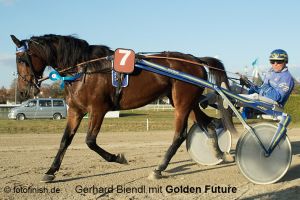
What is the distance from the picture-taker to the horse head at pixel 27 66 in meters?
6.11

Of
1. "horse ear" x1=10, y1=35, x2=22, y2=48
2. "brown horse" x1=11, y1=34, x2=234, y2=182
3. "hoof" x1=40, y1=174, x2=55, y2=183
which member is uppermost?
"horse ear" x1=10, y1=35, x2=22, y2=48

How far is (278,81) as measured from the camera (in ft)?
21.4

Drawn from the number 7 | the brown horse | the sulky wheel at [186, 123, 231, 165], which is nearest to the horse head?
the brown horse

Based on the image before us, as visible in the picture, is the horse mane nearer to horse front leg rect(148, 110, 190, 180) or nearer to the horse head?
the horse head

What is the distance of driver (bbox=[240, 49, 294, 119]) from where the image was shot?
6.48 meters

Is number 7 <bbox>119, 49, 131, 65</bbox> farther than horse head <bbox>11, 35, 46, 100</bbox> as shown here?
Yes

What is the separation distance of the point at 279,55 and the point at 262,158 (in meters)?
1.55

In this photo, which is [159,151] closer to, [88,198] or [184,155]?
[184,155]

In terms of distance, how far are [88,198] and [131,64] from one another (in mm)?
2080

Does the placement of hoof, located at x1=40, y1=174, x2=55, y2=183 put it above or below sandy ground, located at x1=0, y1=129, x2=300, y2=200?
above

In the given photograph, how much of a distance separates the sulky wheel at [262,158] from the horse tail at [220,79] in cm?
105

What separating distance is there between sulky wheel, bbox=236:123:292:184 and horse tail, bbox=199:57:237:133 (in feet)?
3.46

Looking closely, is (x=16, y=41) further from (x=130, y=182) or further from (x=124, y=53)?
(x=130, y=182)

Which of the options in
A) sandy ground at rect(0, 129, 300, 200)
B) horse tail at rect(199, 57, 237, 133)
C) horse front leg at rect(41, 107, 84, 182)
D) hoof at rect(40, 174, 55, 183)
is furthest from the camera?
horse tail at rect(199, 57, 237, 133)
